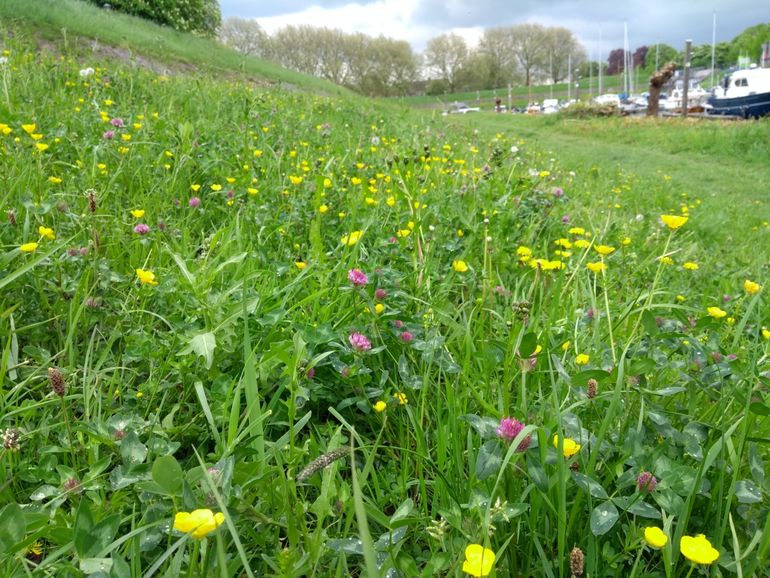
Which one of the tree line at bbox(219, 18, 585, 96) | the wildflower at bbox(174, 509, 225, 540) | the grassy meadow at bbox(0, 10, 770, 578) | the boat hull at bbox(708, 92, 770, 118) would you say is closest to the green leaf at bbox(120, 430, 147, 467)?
the grassy meadow at bbox(0, 10, 770, 578)

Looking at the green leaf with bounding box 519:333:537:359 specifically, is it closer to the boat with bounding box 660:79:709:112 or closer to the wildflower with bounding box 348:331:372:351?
the wildflower with bounding box 348:331:372:351

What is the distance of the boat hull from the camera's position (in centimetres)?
2292

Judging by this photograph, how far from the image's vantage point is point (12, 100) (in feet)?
10.2

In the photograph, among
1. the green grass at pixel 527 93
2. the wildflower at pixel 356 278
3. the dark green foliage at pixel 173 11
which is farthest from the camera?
the green grass at pixel 527 93

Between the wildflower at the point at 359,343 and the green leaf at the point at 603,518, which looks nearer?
the green leaf at the point at 603,518

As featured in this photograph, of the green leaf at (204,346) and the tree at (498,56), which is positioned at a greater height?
the tree at (498,56)

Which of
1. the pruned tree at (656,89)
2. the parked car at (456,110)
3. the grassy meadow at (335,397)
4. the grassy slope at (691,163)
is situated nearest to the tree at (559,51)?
the parked car at (456,110)

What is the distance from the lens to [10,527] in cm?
76

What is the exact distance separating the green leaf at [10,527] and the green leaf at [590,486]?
2.88 feet

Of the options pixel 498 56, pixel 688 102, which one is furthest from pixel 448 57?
pixel 688 102

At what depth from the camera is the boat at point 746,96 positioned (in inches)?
913

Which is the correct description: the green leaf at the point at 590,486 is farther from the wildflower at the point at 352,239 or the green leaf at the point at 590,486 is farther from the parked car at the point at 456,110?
the parked car at the point at 456,110

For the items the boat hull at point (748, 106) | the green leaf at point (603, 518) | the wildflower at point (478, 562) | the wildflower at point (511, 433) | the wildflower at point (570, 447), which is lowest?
the green leaf at point (603, 518)

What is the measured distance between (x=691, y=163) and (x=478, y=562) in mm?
11664
